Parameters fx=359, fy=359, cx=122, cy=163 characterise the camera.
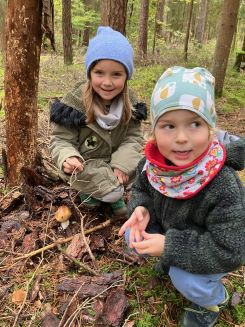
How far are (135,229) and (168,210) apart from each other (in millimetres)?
231

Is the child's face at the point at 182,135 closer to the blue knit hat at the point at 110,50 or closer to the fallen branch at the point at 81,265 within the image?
the blue knit hat at the point at 110,50

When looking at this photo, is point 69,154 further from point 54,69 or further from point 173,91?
point 54,69

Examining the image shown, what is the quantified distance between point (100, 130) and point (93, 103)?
0.79 ft

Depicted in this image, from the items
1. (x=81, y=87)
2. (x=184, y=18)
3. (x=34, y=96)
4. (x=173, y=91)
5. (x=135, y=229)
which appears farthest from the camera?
(x=184, y=18)

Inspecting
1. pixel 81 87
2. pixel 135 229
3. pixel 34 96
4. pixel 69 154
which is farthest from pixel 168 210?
pixel 34 96

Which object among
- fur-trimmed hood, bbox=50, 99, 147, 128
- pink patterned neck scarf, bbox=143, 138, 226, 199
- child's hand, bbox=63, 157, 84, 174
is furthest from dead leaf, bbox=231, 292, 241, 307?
fur-trimmed hood, bbox=50, 99, 147, 128

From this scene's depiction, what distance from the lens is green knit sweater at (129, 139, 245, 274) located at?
6.05ft

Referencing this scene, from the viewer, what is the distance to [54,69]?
12281 millimetres

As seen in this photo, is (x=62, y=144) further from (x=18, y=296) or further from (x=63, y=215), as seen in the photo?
(x=18, y=296)

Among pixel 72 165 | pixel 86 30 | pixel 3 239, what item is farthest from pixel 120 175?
pixel 86 30

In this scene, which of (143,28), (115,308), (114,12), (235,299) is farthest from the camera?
(143,28)

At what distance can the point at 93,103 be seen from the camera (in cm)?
295

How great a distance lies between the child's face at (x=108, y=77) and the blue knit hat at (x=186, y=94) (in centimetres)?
94

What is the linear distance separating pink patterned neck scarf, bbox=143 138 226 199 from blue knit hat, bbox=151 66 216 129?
6.8 inches
